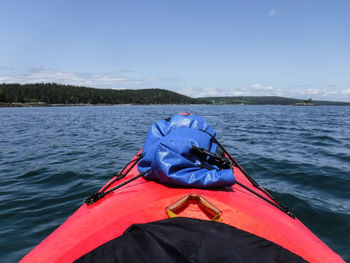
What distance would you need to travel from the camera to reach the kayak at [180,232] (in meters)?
1.44

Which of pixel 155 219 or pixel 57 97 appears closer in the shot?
pixel 155 219

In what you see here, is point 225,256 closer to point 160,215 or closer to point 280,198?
point 160,215

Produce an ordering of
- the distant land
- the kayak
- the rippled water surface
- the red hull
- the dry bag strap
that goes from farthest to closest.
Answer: the distant land < the rippled water surface < the dry bag strap < the red hull < the kayak

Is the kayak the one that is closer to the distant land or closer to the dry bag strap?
the dry bag strap

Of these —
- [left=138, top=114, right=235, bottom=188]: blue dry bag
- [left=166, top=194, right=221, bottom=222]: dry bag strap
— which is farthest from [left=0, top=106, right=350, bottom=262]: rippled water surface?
[left=166, top=194, right=221, bottom=222]: dry bag strap

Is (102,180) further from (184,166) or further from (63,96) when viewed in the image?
(63,96)

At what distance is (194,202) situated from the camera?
2.09 metres

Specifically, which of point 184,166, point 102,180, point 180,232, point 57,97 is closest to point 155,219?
point 180,232

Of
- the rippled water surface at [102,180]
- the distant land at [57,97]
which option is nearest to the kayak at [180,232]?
the rippled water surface at [102,180]

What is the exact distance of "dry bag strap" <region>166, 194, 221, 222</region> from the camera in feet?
6.24

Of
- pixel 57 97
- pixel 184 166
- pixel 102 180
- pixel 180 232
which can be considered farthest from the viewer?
pixel 57 97

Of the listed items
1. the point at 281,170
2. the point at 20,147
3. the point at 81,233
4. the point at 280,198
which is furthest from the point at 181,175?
the point at 20,147

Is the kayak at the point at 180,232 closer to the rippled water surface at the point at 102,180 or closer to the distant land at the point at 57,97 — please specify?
the rippled water surface at the point at 102,180

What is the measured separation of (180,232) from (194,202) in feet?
1.68
